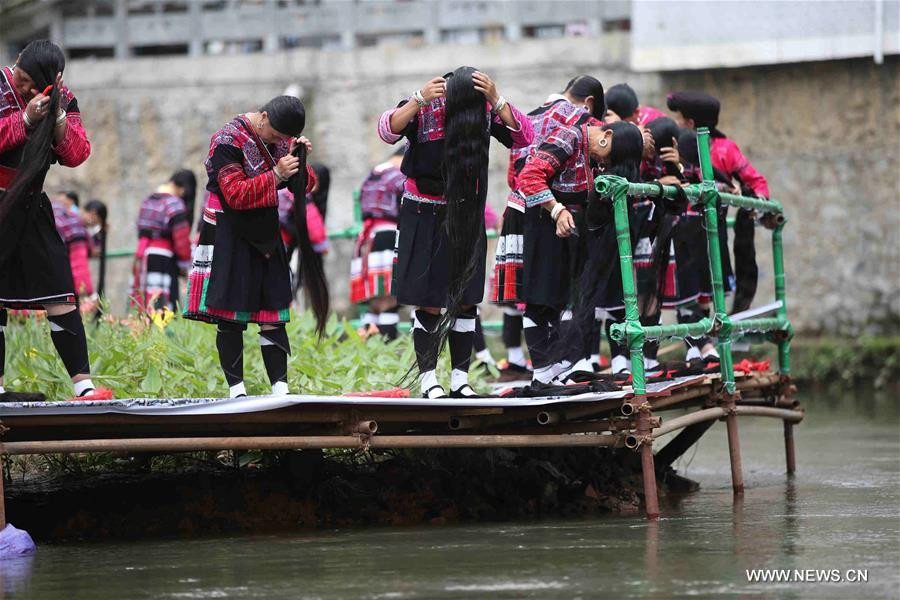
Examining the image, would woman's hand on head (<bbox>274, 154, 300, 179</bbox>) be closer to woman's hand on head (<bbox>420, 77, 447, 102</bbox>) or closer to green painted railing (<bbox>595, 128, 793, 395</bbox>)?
woman's hand on head (<bbox>420, 77, 447, 102</bbox>)

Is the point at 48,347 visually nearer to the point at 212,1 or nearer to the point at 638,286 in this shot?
the point at 638,286

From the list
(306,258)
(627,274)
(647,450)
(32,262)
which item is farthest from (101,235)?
(647,450)

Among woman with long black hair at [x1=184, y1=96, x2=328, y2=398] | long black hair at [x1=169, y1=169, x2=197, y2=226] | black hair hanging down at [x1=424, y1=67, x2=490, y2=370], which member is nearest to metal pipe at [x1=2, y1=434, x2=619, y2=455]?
black hair hanging down at [x1=424, y1=67, x2=490, y2=370]

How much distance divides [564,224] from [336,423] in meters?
1.22

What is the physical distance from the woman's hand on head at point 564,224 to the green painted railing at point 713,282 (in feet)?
0.54

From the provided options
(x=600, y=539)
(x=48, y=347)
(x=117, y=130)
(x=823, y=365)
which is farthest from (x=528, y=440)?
(x=117, y=130)

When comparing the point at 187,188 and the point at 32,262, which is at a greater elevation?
the point at 187,188

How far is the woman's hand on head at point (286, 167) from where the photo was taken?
594 cm

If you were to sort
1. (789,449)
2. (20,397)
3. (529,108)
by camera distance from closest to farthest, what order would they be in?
(20,397)
(789,449)
(529,108)

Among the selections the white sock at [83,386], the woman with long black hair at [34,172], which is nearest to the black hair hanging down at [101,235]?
the white sock at [83,386]

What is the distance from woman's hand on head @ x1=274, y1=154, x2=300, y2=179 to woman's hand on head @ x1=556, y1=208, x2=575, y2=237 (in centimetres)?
108

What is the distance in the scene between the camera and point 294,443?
534 centimetres

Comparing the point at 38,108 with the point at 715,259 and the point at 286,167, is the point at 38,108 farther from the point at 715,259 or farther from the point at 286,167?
the point at 715,259

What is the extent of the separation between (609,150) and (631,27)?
7.07 meters
